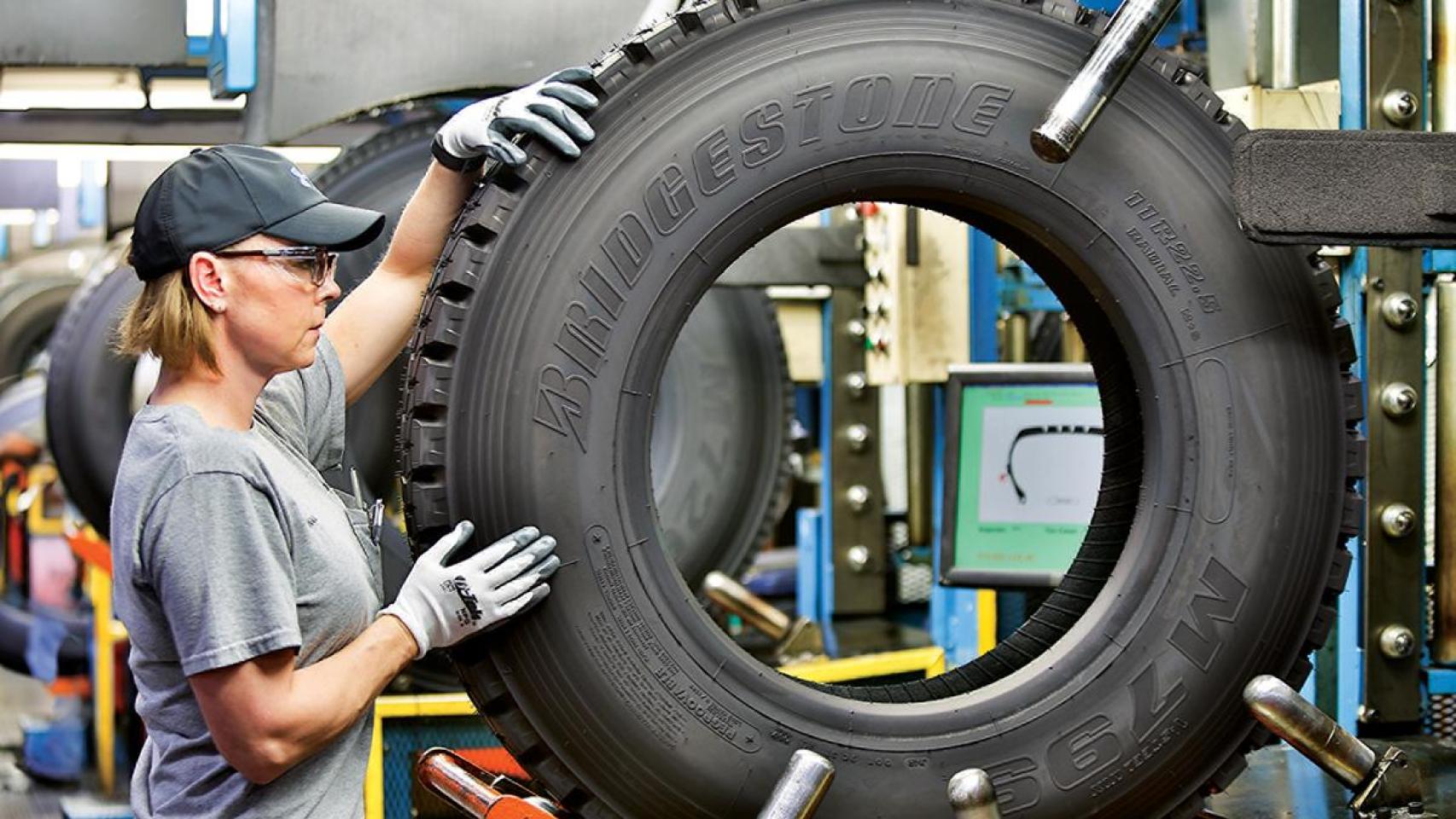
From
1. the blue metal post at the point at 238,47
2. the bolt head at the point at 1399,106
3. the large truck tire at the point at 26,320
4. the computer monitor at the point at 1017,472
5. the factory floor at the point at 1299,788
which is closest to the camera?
the factory floor at the point at 1299,788

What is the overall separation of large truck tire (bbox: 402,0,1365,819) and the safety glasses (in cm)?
21

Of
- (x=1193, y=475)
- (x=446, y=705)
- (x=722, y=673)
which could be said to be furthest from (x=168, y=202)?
(x=446, y=705)

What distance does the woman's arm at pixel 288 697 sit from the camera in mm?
1712

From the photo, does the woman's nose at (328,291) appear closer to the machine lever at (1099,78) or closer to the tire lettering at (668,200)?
the tire lettering at (668,200)

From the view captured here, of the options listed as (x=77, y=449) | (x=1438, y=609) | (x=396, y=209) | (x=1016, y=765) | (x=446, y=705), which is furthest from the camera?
(x=77, y=449)

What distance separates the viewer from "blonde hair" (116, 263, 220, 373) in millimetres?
1820

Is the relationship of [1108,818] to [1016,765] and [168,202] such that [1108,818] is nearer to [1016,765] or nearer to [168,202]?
[1016,765]

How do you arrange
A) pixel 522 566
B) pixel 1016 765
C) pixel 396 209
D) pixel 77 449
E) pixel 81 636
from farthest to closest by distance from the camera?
pixel 81 636
pixel 77 449
pixel 396 209
pixel 1016 765
pixel 522 566

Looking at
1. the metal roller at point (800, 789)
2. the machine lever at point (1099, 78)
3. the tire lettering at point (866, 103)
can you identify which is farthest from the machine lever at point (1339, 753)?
the tire lettering at point (866, 103)

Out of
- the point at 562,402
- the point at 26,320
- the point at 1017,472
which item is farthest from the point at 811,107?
the point at 26,320

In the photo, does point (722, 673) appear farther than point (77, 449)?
No

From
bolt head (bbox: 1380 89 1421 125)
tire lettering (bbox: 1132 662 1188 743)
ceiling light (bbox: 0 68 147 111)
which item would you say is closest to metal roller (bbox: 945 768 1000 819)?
tire lettering (bbox: 1132 662 1188 743)

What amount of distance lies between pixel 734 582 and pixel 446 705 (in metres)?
1.62

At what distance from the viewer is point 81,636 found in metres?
6.48
